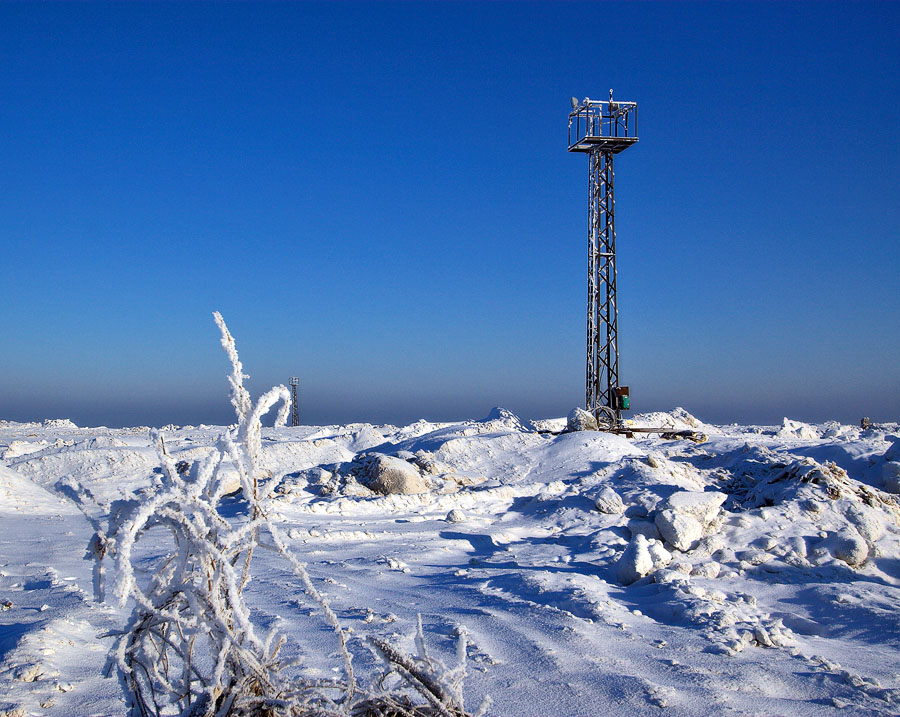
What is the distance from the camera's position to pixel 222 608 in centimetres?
194

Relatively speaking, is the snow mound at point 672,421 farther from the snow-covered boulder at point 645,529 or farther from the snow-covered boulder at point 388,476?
the snow-covered boulder at point 645,529

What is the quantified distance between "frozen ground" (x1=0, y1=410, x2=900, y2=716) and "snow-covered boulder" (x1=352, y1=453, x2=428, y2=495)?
0.76 feet

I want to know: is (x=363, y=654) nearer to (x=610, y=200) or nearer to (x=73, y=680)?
(x=73, y=680)

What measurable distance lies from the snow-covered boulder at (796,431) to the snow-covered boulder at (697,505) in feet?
35.2

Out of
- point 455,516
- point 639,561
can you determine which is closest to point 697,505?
point 639,561

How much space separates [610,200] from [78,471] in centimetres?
1332

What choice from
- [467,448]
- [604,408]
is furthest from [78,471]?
[604,408]

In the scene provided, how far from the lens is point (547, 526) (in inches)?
320

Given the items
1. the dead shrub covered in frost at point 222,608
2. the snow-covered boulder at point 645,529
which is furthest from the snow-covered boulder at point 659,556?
the dead shrub covered in frost at point 222,608

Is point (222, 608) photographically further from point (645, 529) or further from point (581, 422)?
point (581, 422)

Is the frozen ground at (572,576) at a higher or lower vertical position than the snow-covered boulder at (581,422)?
lower

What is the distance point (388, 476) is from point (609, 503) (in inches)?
→ 133

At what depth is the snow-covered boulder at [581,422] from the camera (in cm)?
1469

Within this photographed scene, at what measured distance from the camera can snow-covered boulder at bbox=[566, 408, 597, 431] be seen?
14688 mm
